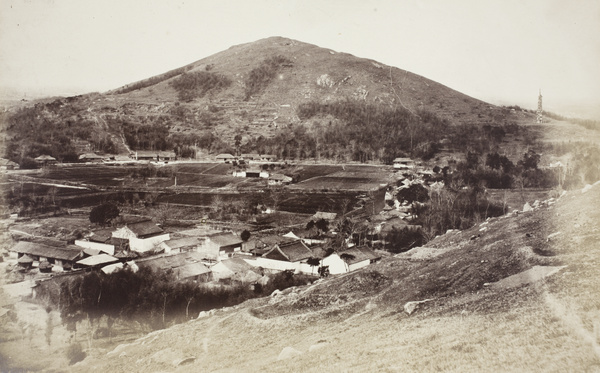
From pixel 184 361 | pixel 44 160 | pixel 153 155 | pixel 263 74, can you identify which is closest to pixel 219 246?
pixel 44 160

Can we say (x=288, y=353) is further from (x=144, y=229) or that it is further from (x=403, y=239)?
(x=403, y=239)

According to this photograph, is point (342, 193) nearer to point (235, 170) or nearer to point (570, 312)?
point (235, 170)

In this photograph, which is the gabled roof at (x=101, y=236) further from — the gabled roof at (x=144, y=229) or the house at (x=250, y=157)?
the house at (x=250, y=157)

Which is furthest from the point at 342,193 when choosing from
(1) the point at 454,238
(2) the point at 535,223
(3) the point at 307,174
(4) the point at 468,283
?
(4) the point at 468,283

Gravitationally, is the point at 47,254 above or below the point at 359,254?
above

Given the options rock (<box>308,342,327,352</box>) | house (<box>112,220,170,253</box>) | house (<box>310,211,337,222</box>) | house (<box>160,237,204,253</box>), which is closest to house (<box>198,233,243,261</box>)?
house (<box>160,237,204,253</box>)

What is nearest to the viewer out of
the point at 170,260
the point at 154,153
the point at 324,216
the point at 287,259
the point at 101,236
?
the point at 170,260
